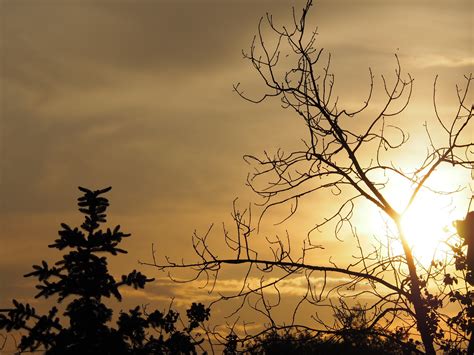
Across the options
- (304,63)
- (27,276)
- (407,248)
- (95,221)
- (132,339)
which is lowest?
(132,339)

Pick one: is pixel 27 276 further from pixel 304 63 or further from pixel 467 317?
pixel 467 317

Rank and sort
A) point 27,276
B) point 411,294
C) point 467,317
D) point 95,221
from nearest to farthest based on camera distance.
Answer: point 27,276, point 95,221, point 411,294, point 467,317

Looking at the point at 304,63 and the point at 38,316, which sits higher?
the point at 304,63

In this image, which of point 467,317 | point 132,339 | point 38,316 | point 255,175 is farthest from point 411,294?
point 38,316

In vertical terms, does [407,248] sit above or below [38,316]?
above

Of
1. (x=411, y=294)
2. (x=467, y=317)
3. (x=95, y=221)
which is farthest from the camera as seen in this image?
(x=467, y=317)

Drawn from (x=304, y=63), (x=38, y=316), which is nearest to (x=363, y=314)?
(x=304, y=63)

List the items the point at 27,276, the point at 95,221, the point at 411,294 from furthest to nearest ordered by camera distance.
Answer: the point at 411,294 → the point at 95,221 → the point at 27,276

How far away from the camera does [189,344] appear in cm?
714

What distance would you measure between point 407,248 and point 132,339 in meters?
5.35

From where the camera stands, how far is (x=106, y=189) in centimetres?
691

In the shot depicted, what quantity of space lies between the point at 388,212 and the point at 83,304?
5.55 meters

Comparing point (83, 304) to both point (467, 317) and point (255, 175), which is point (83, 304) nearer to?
point (255, 175)

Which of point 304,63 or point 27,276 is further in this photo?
point 304,63
